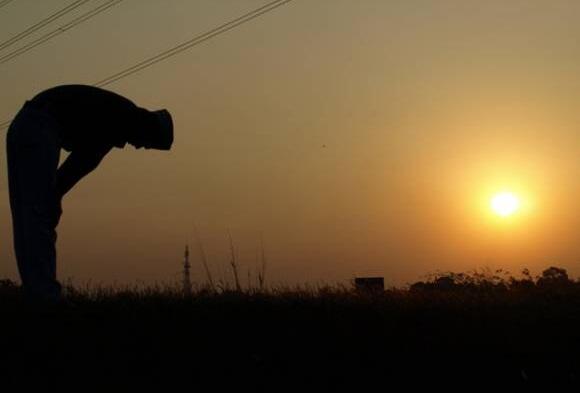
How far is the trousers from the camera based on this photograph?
18.6 ft

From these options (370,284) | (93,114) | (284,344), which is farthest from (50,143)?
(370,284)

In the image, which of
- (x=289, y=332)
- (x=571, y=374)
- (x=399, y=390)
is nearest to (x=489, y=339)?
(x=571, y=374)

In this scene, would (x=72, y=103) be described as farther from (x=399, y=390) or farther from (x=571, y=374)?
(x=571, y=374)

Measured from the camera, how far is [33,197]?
5688mm

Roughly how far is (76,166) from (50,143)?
47 centimetres

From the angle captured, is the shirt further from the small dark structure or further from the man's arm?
the small dark structure

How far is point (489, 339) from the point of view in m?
5.34

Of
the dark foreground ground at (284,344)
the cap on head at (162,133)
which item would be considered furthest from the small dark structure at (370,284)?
the cap on head at (162,133)

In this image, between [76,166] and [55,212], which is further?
[76,166]

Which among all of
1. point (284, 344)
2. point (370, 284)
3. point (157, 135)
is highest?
point (157, 135)

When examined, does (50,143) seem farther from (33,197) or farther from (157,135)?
(157,135)

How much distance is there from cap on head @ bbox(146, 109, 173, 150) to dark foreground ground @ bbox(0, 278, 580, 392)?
1.18m

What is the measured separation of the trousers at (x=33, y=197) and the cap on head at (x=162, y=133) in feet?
2.33

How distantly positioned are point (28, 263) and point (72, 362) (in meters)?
1.30
